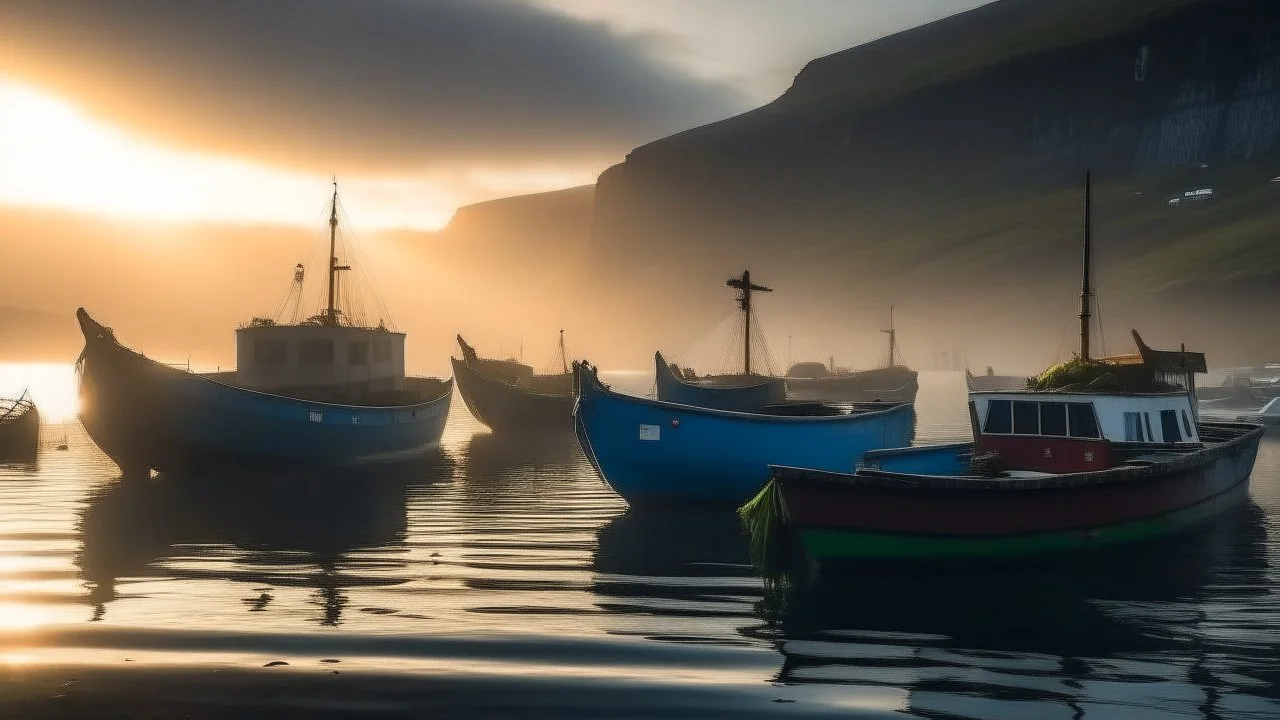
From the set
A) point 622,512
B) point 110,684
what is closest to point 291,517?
point 622,512

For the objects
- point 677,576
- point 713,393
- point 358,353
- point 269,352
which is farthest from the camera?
point 358,353

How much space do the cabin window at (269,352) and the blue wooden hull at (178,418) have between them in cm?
525

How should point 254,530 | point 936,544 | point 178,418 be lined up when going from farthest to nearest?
1. point 178,418
2. point 254,530
3. point 936,544

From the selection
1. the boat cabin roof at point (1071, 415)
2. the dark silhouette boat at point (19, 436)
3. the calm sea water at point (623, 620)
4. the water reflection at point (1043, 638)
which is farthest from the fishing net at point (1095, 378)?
the dark silhouette boat at point (19, 436)

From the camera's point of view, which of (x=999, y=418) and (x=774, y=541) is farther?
(x=999, y=418)

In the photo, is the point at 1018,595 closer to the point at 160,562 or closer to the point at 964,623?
the point at 964,623

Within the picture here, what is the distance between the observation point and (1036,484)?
14289 mm

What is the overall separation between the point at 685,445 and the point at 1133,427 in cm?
1023

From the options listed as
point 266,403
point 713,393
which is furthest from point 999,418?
point 266,403

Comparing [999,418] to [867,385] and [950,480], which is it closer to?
[950,480]

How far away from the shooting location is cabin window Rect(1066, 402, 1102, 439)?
18922mm

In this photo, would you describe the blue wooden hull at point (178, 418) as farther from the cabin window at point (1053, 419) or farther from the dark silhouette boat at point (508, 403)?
the cabin window at point (1053, 419)

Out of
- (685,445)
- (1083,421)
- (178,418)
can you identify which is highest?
(178,418)

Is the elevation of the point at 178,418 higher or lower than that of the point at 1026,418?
higher
